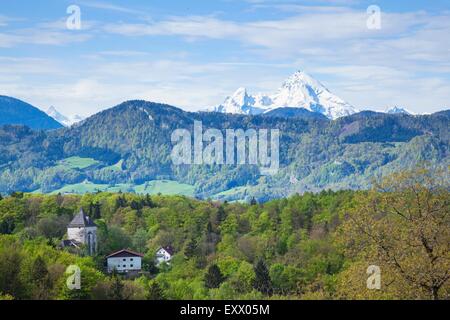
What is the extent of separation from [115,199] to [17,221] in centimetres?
3517

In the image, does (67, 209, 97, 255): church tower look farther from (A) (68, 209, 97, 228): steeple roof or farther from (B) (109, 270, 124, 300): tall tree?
(B) (109, 270, 124, 300): tall tree

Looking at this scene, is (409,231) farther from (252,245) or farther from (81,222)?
(252,245)

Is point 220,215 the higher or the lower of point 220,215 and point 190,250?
the higher

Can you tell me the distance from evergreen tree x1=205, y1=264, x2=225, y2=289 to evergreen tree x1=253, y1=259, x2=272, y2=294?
4.36 metres

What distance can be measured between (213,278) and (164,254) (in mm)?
30188

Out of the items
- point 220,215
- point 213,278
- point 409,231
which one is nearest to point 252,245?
point 220,215

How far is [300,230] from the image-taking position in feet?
389

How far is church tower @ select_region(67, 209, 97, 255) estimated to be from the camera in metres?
93.1

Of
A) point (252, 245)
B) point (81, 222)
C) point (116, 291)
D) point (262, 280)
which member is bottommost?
point (252, 245)

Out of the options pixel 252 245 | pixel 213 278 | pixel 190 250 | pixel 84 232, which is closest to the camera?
pixel 213 278

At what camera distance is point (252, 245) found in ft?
353

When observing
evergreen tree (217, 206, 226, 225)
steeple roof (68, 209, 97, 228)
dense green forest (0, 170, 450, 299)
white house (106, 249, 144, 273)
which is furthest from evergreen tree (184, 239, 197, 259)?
evergreen tree (217, 206, 226, 225)

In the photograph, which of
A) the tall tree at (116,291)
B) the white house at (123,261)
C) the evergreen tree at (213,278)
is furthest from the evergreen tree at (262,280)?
the tall tree at (116,291)
